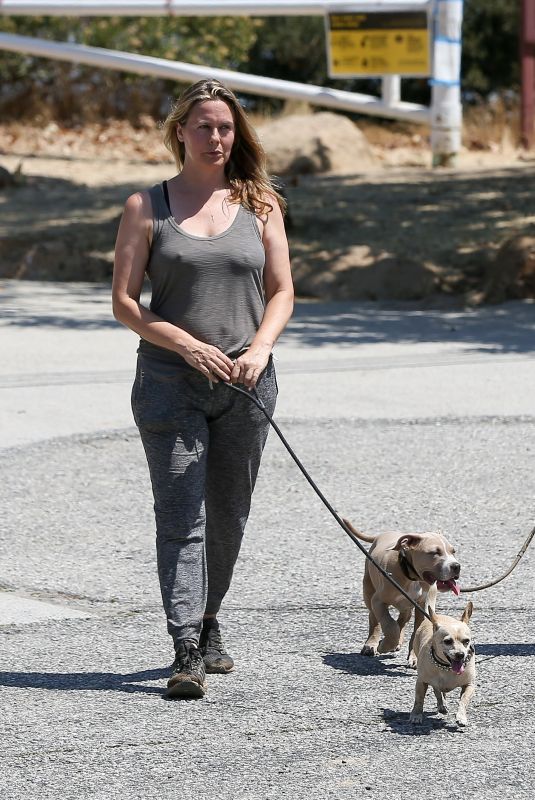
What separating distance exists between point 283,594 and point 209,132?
1964 mm

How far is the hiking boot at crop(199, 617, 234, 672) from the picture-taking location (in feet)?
15.6

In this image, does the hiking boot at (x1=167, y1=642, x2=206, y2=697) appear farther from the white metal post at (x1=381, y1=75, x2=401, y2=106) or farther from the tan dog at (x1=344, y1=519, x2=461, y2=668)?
the white metal post at (x1=381, y1=75, x2=401, y2=106)

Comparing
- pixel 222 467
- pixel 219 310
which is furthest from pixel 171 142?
pixel 222 467

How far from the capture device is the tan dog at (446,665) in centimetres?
415

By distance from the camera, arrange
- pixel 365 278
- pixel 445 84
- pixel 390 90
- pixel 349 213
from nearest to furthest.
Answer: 1. pixel 365 278
2. pixel 349 213
3. pixel 445 84
4. pixel 390 90

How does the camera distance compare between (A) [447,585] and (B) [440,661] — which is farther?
(A) [447,585]

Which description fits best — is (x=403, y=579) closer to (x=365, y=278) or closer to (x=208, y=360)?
(x=208, y=360)

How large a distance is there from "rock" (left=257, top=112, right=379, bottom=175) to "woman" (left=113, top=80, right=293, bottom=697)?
609 inches

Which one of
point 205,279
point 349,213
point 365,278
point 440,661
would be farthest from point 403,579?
point 349,213

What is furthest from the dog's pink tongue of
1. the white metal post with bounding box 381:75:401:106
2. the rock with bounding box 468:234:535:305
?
the white metal post with bounding box 381:75:401:106

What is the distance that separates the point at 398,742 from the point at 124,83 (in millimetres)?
23259

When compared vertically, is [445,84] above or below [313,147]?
above

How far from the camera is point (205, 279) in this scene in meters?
4.48

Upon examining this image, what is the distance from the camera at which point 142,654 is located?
4.98 metres
